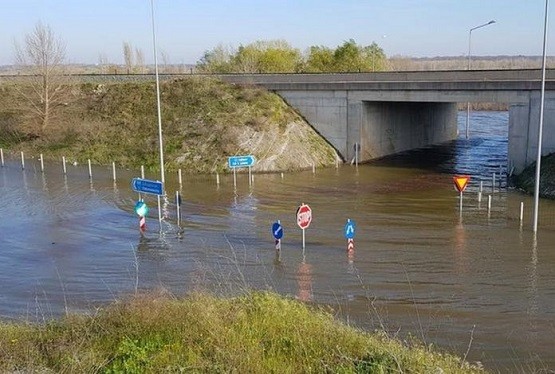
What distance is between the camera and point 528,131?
29672mm

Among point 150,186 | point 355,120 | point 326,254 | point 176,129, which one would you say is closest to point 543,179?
point 355,120

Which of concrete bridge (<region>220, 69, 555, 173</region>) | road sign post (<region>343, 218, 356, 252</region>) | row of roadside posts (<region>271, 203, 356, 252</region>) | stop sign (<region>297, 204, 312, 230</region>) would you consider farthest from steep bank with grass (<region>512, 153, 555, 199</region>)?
stop sign (<region>297, 204, 312, 230</region>)

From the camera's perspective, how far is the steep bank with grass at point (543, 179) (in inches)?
1039

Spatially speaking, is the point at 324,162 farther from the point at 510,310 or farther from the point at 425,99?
the point at 510,310

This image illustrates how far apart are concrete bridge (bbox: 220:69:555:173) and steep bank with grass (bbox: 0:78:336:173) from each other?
1.38 metres

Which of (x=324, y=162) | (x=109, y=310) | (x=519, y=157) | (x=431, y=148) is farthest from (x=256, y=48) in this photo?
(x=109, y=310)

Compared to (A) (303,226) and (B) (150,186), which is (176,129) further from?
(A) (303,226)

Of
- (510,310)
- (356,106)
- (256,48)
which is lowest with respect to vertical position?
(510,310)

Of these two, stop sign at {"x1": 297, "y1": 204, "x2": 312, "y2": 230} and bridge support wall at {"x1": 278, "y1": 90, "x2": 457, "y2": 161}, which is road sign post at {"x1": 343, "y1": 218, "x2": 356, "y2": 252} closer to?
stop sign at {"x1": 297, "y1": 204, "x2": 312, "y2": 230}

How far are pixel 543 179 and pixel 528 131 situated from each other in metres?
3.48

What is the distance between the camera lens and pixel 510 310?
1348 centimetres

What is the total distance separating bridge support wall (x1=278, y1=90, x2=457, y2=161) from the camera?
36.9 metres

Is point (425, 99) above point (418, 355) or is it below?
above

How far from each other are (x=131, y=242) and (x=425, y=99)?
799 inches
